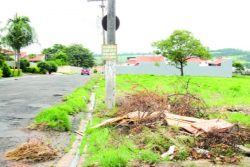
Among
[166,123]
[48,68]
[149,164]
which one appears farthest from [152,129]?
[48,68]

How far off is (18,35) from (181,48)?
78.2 feet

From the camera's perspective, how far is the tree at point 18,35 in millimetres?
60469

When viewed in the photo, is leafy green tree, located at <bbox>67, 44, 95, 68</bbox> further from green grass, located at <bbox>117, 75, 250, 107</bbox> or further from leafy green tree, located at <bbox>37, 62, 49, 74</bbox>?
green grass, located at <bbox>117, 75, 250, 107</bbox>

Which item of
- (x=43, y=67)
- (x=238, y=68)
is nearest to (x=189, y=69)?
(x=43, y=67)

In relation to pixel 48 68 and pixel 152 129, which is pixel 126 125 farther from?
pixel 48 68

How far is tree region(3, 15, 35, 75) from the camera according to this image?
60469 millimetres

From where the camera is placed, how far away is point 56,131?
29.3 feet

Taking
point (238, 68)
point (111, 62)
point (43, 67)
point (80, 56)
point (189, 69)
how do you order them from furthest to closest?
point (80, 56) → point (238, 68) → point (43, 67) → point (189, 69) → point (111, 62)

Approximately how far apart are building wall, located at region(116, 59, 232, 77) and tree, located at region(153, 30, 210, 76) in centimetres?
504

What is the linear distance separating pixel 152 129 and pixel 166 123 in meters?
0.46

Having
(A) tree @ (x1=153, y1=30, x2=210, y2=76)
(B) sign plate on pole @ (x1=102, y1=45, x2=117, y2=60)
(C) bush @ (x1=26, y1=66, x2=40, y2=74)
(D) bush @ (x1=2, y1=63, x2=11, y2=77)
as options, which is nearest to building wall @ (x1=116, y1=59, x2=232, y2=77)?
(A) tree @ (x1=153, y1=30, x2=210, y2=76)

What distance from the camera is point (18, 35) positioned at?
60.4m

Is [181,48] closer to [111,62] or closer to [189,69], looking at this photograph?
[189,69]

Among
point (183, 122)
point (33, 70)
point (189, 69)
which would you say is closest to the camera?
point (183, 122)
